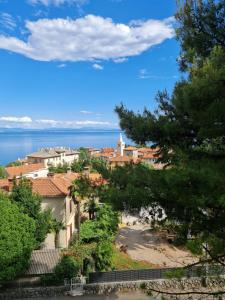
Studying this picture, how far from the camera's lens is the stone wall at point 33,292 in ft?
73.8

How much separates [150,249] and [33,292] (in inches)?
412

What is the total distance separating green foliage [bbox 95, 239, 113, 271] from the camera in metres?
24.4

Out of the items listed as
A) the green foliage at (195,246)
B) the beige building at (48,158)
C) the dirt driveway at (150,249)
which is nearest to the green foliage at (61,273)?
the dirt driveway at (150,249)

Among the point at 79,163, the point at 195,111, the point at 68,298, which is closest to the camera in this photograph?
the point at 195,111

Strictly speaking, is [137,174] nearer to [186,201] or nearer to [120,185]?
[120,185]

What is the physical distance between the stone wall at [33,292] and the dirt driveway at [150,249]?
700 centimetres

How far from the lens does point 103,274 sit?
76.9 ft

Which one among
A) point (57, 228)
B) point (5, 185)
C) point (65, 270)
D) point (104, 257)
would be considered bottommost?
point (65, 270)

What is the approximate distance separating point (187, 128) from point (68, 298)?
15.2m

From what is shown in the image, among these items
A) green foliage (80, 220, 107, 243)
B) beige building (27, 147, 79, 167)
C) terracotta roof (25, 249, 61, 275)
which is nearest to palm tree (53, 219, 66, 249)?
green foliage (80, 220, 107, 243)

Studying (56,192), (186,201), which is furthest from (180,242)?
(56,192)

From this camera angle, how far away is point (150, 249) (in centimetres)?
2931

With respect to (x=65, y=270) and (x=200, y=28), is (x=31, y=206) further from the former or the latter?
(x=200, y=28)

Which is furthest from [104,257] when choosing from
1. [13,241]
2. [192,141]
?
[192,141]
